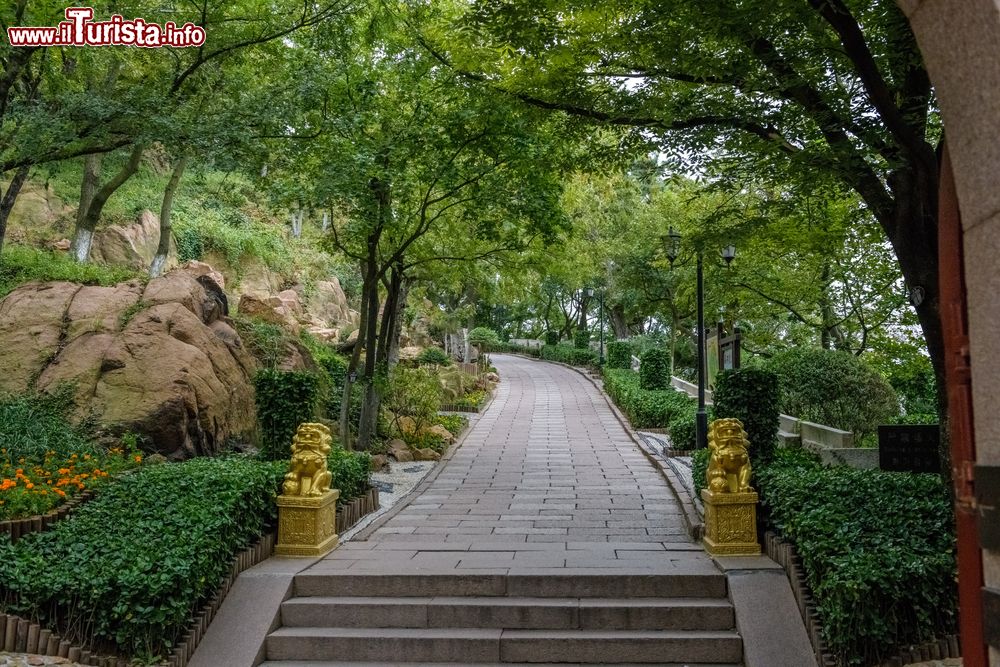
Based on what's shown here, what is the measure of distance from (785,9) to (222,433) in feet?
29.8

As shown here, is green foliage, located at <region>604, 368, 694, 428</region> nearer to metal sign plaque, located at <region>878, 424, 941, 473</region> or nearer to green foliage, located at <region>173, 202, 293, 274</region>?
metal sign plaque, located at <region>878, 424, 941, 473</region>

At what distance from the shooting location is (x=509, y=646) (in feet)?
17.4

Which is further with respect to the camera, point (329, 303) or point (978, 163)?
point (329, 303)

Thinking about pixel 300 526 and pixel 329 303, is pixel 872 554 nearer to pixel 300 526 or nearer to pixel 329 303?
pixel 300 526

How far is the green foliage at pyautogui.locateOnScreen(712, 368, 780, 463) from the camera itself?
25.8ft

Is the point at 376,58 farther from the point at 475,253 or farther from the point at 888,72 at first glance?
the point at 888,72

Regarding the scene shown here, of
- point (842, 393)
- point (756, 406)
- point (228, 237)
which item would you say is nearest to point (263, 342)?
point (756, 406)

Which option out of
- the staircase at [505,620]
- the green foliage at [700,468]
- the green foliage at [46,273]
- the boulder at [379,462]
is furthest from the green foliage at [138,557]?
the green foliage at [46,273]

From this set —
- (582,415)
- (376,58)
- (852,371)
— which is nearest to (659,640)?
(852,371)

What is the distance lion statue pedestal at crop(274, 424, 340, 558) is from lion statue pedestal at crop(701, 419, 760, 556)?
142 inches

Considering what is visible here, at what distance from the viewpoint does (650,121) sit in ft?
22.9

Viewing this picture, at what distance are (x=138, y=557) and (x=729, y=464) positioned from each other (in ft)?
15.9

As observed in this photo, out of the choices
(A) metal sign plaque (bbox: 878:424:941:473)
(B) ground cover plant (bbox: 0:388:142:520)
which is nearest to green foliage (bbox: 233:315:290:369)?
(B) ground cover plant (bbox: 0:388:142:520)

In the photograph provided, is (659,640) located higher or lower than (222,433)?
lower
